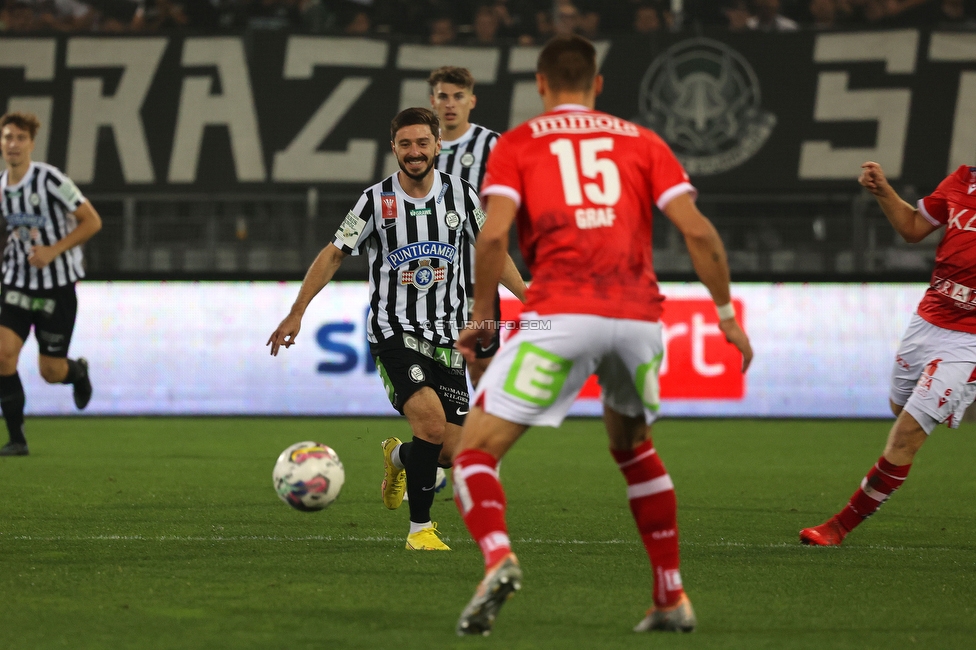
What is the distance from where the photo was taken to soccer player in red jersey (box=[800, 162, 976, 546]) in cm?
604

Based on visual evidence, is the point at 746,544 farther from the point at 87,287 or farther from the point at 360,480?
the point at 87,287

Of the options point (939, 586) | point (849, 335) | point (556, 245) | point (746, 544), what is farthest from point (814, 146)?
point (556, 245)

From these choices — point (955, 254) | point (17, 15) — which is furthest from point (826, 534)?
point (17, 15)

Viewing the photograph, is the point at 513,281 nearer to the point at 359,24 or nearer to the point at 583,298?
the point at 583,298

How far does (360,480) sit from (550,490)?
1.27 m

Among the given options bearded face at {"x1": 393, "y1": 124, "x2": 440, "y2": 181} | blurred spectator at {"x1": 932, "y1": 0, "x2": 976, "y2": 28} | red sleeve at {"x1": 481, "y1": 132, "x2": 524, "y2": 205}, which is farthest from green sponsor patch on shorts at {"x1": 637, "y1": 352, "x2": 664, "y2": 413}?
blurred spectator at {"x1": 932, "y1": 0, "x2": 976, "y2": 28}

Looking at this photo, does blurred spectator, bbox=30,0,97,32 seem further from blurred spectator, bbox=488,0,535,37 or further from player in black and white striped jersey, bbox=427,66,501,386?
player in black and white striped jersey, bbox=427,66,501,386

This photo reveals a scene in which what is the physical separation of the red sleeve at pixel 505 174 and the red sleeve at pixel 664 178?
1.34 ft

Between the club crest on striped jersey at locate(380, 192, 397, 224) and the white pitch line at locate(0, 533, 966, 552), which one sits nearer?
the white pitch line at locate(0, 533, 966, 552)

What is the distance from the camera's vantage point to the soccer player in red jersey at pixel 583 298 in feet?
13.0

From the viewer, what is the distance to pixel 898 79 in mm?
14383

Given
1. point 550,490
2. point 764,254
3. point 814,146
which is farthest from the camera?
point 814,146

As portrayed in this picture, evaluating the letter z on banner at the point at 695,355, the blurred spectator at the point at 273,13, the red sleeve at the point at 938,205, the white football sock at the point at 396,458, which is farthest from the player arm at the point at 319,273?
the blurred spectator at the point at 273,13

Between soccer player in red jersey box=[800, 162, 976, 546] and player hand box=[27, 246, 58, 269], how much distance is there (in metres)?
5.87
